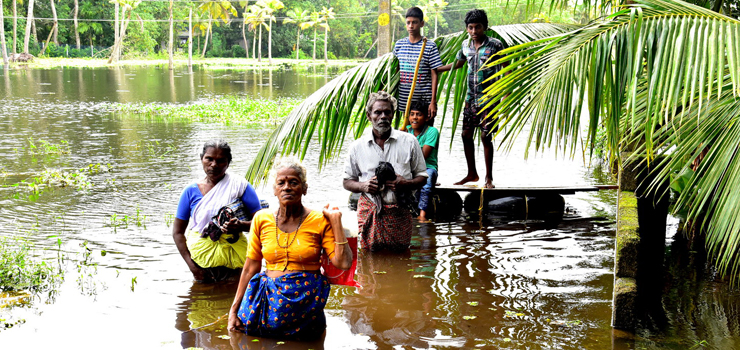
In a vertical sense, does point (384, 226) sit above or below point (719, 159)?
below

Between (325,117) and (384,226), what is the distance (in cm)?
181

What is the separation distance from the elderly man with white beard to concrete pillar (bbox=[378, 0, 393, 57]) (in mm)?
6077

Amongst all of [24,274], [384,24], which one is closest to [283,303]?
[24,274]

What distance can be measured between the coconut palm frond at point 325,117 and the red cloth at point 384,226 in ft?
3.25

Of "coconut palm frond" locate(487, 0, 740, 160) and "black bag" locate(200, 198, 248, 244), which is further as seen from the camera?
"black bag" locate(200, 198, 248, 244)

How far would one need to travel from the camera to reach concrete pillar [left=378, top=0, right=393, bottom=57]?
12.2 metres

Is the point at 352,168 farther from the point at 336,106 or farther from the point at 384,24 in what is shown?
the point at 384,24

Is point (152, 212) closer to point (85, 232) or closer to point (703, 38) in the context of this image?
point (85, 232)

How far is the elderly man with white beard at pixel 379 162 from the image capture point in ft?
19.7

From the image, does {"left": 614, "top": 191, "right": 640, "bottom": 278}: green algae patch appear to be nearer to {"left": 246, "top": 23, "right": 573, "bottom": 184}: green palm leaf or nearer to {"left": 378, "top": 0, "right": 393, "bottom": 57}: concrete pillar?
{"left": 246, "top": 23, "right": 573, "bottom": 184}: green palm leaf

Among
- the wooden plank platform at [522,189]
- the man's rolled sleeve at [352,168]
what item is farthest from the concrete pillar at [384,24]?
the man's rolled sleeve at [352,168]

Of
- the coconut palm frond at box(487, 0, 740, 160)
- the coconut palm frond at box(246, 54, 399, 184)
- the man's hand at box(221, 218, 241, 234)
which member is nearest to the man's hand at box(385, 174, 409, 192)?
the coconut palm frond at box(246, 54, 399, 184)

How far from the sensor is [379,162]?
6.09m

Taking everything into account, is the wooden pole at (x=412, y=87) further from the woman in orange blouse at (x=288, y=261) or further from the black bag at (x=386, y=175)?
the woman in orange blouse at (x=288, y=261)
